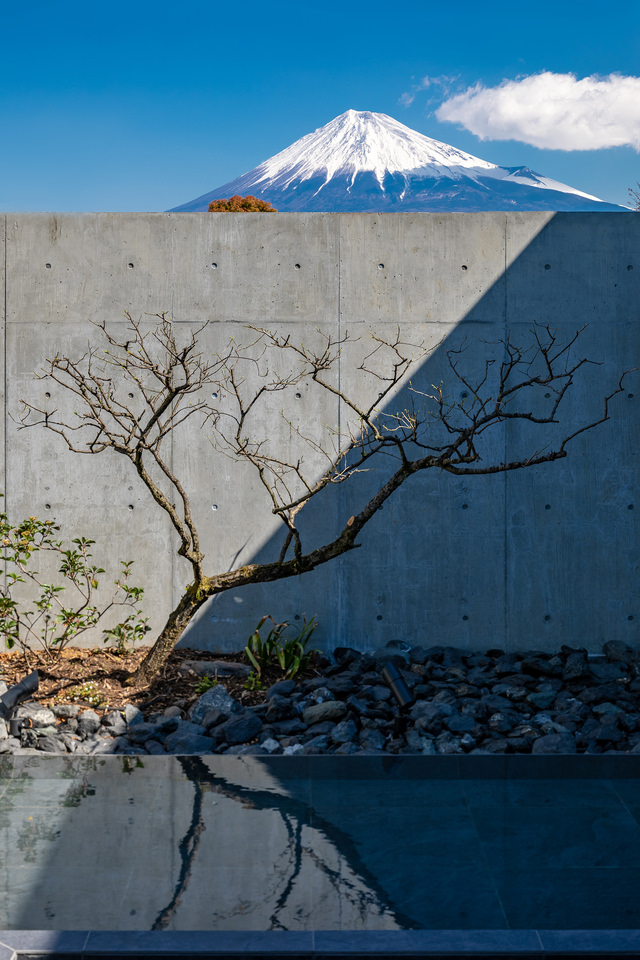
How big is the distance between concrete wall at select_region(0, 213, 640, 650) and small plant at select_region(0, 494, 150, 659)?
0.47ft

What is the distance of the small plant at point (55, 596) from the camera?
545 centimetres

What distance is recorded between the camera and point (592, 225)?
561cm

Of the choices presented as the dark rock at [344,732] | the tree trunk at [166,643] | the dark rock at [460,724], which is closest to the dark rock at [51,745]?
the tree trunk at [166,643]

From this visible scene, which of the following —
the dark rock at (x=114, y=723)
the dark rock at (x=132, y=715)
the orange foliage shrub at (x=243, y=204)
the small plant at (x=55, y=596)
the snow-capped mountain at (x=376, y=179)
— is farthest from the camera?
the snow-capped mountain at (x=376, y=179)

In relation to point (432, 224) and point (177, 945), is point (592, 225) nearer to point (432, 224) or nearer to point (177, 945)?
point (432, 224)

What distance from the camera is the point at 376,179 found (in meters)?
80.0

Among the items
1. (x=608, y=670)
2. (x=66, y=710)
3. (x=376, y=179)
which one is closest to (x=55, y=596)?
(x=66, y=710)

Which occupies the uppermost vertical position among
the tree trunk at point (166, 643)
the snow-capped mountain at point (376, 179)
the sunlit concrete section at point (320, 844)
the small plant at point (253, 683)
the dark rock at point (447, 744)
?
the snow-capped mountain at point (376, 179)

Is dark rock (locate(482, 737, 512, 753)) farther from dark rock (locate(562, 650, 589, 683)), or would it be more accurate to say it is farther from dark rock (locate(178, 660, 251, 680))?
dark rock (locate(178, 660, 251, 680))

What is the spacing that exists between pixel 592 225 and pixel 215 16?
1991cm

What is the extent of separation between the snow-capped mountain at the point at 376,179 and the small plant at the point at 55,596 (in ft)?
233

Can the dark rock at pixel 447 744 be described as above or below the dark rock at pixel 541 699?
below

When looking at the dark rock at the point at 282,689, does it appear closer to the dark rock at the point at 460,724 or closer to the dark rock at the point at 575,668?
the dark rock at the point at 460,724

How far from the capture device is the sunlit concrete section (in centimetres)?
244
